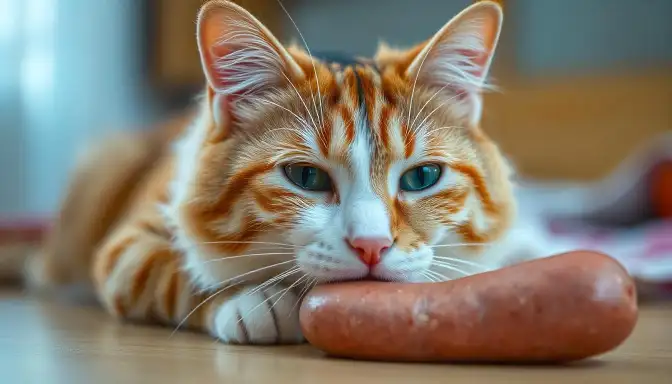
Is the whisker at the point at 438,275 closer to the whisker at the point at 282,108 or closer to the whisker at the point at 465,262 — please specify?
the whisker at the point at 465,262

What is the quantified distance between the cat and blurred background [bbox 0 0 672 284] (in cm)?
197

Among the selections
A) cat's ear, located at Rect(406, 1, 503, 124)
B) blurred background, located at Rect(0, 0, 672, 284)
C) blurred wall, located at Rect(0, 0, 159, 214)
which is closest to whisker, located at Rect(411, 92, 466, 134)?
cat's ear, located at Rect(406, 1, 503, 124)

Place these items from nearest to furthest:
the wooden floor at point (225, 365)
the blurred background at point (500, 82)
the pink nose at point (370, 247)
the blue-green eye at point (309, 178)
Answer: the wooden floor at point (225, 365) < the pink nose at point (370, 247) < the blue-green eye at point (309, 178) < the blurred background at point (500, 82)

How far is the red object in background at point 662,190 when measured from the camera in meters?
3.28

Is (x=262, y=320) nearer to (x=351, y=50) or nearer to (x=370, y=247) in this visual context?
(x=370, y=247)

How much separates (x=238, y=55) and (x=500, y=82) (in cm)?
251

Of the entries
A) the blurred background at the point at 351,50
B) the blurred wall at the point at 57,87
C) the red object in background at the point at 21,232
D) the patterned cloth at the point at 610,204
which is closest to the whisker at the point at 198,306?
the red object in background at the point at 21,232

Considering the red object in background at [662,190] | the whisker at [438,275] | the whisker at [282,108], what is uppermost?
the whisker at [282,108]

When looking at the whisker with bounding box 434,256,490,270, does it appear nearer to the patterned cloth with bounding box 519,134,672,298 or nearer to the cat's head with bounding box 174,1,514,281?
the cat's head with bounding box 174,1,514,281

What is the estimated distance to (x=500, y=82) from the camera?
347 centimetres

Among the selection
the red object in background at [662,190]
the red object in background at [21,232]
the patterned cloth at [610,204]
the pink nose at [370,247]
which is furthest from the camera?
the red object in background at [662,190]

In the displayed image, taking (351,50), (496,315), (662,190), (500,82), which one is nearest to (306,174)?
(496,315)

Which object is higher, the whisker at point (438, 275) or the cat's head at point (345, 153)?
the cat's head at point (345, 153)

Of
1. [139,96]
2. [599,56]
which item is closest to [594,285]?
[139,96]
